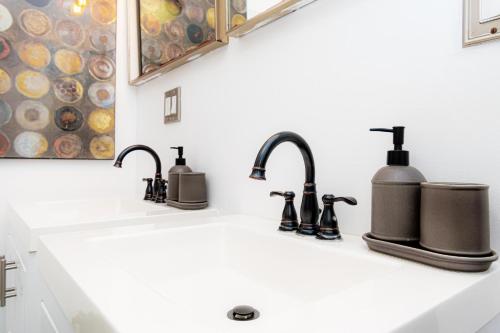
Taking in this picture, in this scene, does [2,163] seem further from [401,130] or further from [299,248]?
[401,130]

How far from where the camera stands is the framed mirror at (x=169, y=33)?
111cm

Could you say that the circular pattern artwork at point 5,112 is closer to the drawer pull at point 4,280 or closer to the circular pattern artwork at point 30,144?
the circular pattern artwork at point 30,144

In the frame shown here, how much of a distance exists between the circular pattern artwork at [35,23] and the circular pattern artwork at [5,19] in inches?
1.5

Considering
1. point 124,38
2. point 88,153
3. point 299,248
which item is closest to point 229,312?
point 299,248

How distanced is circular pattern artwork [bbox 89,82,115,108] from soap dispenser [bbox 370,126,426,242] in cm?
145

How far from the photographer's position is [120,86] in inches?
66.8

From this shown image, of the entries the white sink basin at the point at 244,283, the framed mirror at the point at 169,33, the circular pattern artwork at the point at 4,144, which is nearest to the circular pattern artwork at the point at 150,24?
the framed mirror at the point at 169,33

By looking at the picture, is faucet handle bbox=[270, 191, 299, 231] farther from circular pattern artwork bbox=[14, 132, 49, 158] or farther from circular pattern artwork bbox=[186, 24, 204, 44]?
circular pattern artwork bbox=[14, 132, 49, 158]

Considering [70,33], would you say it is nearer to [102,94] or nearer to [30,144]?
[102,94]

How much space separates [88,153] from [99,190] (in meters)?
0.19

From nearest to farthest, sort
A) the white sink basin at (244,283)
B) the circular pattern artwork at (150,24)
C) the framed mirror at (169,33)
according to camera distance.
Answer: the white sink basin at (244,283)
the framed mirror at (169,33)
the circular pattern artwork at (150,24)

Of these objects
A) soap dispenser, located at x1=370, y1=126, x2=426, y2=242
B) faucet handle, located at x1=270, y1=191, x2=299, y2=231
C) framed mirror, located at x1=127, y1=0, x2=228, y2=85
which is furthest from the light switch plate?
soap dispenser, located at x1=370, y1=126, x2=426, y2=242

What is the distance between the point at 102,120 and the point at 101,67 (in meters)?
0.26

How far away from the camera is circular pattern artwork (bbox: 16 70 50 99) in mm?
1403
